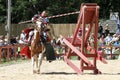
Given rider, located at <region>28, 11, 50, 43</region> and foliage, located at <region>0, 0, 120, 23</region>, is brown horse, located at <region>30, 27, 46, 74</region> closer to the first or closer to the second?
rider, located at <region>28, 11, 50, 43</region>

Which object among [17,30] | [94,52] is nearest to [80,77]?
[94,52]

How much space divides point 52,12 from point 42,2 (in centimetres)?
135

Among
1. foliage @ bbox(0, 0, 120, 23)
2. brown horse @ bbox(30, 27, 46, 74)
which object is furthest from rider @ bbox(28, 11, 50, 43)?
foliage @ bbox(0, 0, 120, 23)

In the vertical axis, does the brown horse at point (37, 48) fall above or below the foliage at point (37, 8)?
above

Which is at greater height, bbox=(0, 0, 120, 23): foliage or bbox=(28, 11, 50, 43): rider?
Answer: bbox=(28, 11, 50, 43): rider

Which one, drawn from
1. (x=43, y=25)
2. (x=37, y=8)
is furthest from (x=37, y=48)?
(x=37, y=8)

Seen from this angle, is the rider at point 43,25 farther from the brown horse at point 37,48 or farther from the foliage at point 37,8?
the foliage at point 37,8

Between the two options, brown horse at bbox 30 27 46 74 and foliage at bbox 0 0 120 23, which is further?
foliage at bbox 0 0 120 23

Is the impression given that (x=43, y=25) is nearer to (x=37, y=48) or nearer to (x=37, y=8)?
(x=37, y=48)

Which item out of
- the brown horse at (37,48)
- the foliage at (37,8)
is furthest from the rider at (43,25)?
the foliage at (37,8)

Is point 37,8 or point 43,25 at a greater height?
point 43,25

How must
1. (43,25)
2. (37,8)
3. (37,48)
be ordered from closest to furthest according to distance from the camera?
(43,25) → (37,48) → (37,8)

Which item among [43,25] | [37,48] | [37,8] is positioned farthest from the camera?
[37,8]

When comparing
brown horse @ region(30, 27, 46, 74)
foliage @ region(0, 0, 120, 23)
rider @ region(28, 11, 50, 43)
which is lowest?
foliage @ region(0, 0, 120, 23)
